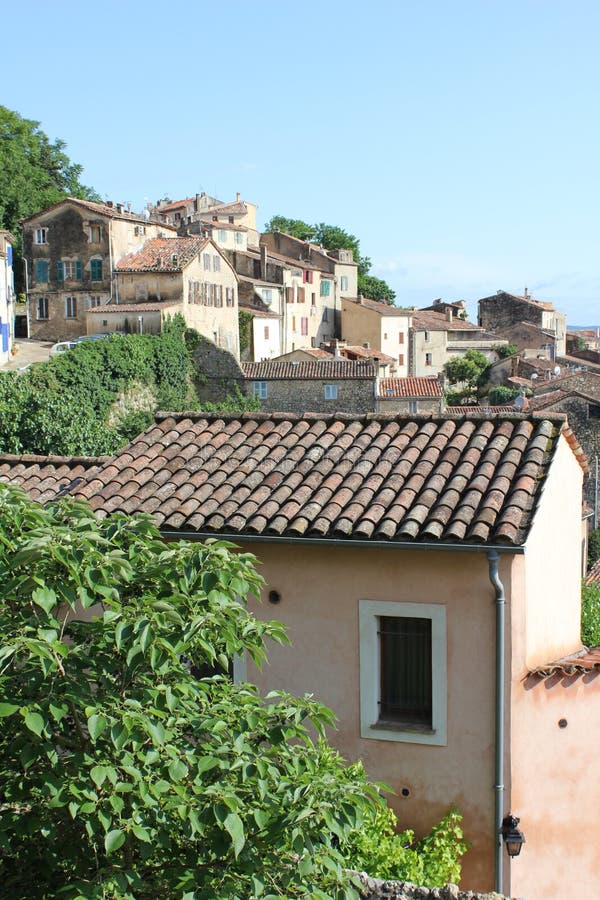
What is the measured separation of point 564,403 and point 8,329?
26.1 meters

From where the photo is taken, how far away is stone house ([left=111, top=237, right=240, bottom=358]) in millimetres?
51500

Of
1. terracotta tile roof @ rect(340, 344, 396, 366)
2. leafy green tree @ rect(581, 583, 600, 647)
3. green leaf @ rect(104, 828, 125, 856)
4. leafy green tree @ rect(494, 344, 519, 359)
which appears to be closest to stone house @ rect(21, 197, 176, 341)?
terracotta tile roof @ rect(340, 344, 396, 366)

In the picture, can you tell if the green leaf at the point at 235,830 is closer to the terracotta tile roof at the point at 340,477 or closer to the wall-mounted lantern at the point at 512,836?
the terracotta tile roof at the point at 340,477

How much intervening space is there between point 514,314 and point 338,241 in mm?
18770

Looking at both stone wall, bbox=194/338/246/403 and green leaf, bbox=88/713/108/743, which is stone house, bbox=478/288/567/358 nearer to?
stone wall, bbox=194/338/246/403

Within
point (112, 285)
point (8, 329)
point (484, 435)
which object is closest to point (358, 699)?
point (484, 435)

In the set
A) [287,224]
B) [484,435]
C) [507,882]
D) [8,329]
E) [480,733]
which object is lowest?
[507,882]

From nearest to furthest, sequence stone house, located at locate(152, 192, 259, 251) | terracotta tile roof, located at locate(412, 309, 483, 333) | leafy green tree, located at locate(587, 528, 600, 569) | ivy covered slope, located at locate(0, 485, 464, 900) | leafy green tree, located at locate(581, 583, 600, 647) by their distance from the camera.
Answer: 1. ivy covered slope, located at locate(0, 485, 464, 900)
2. leafy green tree, located at locate(581, 583, 600, 647)
3. leafy green tree, located at locate(587, 528, 600, 569)
4. stone house, located at locate(152, 192, 259, 251)
5. terracotta tile roof, located at locate(412, 309, 483, 333)

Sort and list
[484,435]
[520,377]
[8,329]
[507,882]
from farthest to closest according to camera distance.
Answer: [520,377] < [8,329] < [484,435] < [507,882]

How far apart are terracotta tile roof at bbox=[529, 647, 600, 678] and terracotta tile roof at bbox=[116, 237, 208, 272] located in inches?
1729

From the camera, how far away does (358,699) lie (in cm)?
940

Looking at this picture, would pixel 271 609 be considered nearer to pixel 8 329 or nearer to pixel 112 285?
pixel 8 329

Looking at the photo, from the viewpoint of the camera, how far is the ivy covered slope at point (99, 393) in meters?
31.5

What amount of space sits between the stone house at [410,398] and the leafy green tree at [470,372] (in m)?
18.2
